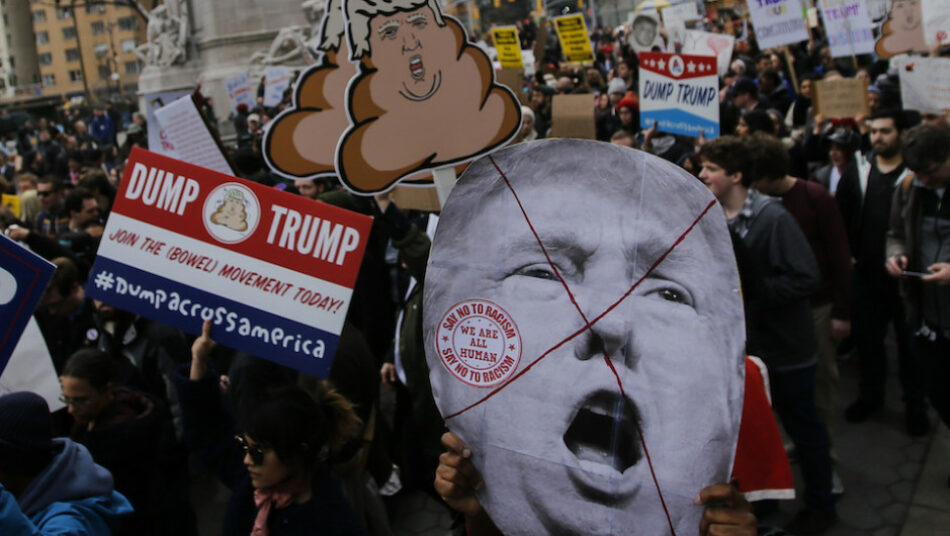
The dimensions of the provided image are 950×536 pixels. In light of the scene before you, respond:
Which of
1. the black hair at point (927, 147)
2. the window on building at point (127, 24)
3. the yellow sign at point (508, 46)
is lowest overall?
the black hair at point (927, 147)

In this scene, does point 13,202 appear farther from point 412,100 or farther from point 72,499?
point 412,100

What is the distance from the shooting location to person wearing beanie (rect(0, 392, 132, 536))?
7.45 feet

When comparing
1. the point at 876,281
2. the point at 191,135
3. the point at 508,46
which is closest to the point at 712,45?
the point at 508,46

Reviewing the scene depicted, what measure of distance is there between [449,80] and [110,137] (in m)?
19.3

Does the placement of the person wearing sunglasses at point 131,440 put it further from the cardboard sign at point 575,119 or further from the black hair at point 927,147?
the black hair at point 927,147

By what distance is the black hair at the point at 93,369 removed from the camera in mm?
3008

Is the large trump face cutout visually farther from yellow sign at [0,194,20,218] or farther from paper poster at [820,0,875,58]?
yellow sign at [0,194,20,218]

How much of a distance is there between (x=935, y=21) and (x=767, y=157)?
3895mm

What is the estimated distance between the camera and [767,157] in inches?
159

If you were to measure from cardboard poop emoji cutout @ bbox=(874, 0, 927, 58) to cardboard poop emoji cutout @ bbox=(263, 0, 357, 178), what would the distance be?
6.28m

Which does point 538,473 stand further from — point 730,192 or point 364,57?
point 730,192

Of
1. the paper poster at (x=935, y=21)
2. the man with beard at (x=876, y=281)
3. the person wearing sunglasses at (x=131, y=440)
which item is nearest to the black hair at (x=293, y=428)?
the person wearing sunglasses at (x=131, y=440)

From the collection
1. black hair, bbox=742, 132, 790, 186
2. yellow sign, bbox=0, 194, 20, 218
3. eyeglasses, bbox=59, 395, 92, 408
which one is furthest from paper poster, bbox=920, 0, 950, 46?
yellow sign, bbox=0, 194, 20, 218

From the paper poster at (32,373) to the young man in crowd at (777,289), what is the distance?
264 centimetres
